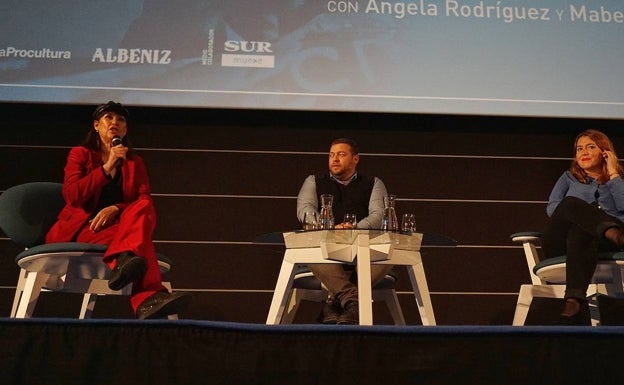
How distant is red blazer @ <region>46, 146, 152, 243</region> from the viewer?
2516 millimetres

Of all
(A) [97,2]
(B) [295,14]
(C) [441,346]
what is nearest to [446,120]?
(B) [295,14]

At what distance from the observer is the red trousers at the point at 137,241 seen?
223cm

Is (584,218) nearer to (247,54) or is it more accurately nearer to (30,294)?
(247,54)

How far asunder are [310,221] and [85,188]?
879mm

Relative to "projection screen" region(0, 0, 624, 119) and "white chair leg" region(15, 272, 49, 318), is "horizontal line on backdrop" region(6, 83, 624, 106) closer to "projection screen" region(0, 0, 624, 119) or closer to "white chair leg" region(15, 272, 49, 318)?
"projection screen" region(0, 0, 624, 119)

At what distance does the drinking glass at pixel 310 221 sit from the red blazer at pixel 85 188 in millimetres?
632

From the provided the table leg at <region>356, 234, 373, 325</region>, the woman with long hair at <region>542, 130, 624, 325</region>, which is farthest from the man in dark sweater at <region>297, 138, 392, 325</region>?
the woman with long hair at <region>542, 130, 624, 325</region>

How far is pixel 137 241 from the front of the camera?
2273mm

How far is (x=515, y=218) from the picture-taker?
389 cm

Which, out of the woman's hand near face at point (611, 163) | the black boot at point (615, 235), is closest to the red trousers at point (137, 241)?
the black boot at point (615, 235)

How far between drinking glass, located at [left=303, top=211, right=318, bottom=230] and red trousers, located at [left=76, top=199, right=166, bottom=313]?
63 cm

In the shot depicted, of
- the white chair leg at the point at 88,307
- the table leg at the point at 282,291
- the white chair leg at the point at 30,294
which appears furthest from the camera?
the white chair leg at the point at 88,307

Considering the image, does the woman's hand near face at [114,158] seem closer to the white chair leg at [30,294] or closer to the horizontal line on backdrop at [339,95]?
the white chair leg at [30,294]

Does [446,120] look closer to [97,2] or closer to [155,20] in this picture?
[155,20]
